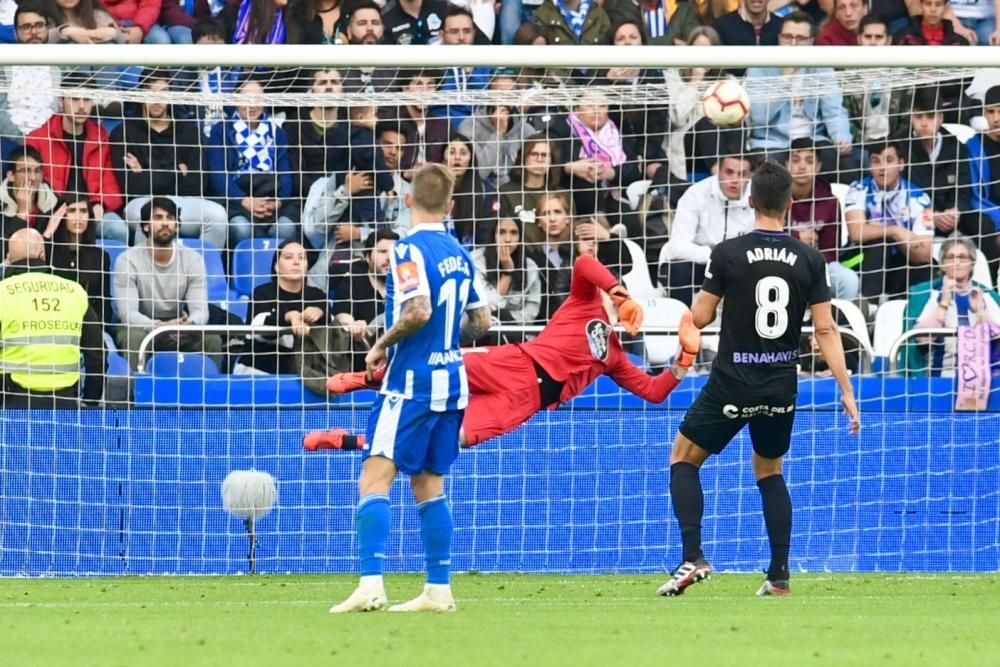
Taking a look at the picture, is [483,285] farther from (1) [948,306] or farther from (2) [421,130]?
(1) [948,306]

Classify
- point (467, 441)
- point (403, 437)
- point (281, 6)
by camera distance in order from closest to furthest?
point (403, 437)
point (467, 441)
point (281, 6)

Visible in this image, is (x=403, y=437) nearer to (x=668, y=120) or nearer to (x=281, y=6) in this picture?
(x=668, y=120)

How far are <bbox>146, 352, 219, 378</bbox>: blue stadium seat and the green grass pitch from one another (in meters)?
2.38

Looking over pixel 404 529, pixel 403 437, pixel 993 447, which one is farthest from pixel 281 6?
pixel 403 437

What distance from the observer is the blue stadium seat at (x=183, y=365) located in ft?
39.8

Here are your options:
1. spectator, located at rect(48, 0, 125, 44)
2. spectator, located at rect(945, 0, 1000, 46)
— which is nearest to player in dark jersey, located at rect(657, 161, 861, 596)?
spectator, located at rect(48, 0, 125, 44)

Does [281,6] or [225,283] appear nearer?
[225,283]

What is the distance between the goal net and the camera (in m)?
11.8

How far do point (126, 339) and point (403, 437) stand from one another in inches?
215

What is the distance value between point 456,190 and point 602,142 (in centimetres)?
115

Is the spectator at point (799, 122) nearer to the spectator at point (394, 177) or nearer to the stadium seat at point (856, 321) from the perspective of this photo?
the stadium seat at point (856, 321)

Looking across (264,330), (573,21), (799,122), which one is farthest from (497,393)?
(573,21)

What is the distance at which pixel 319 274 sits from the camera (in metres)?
12.6

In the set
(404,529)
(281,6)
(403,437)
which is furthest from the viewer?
(281,6)
